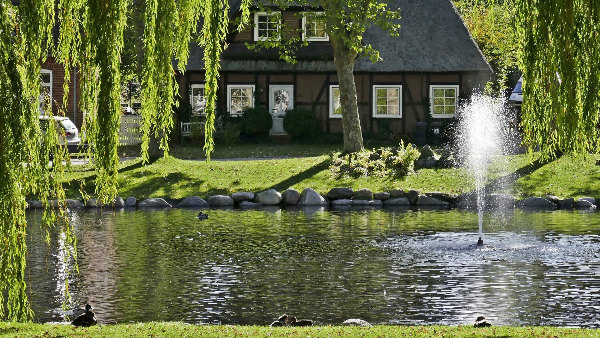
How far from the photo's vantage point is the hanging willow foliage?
11156 millimetres

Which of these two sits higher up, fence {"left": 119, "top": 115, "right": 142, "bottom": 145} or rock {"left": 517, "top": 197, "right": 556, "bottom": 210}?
fence {"left": 119, "top": 115, "right": 142, "bottom": 145}

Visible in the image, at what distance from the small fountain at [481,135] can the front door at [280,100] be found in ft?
26.0

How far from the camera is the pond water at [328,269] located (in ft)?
50.8

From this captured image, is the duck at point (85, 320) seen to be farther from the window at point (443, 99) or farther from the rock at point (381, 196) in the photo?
the window at point (443, 99)

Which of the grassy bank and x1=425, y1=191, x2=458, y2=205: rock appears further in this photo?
the grassy bank

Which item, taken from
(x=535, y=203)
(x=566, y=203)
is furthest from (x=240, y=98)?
(x=566, y=203)

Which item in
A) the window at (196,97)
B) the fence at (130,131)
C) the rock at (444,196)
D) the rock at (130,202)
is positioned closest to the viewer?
the rock at (130,202)

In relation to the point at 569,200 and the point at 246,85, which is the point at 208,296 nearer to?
the point at 569,200

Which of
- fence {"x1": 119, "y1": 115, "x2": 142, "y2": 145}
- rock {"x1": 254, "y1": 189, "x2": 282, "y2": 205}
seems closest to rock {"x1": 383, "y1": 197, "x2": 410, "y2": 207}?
rock {"x1": 254, "y1": 189, "x2": 282, "y2": 205}

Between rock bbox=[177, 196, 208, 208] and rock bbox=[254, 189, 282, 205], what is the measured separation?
1670mm

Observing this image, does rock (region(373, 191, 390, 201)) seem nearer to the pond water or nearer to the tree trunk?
the pond water

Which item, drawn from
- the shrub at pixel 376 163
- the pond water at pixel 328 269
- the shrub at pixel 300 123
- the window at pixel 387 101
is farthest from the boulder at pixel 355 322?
the window at pixel 387 101

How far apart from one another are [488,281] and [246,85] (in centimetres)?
3095

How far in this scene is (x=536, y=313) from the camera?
15.2m
